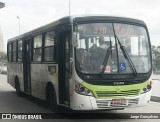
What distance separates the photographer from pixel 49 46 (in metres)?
12.6

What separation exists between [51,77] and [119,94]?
2.77m

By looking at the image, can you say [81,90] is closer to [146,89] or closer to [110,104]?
[110,104]

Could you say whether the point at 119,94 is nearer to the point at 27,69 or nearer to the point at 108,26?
the point at 108,26

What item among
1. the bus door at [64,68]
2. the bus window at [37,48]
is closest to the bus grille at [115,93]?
the bus door at [64,68]

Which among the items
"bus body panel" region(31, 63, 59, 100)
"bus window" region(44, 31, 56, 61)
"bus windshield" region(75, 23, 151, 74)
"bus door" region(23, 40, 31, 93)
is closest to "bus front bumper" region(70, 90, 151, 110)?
"bus windshield" region(75, 23, 151, 74)

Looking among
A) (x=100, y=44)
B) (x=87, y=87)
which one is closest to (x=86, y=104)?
(x=87, y=87)

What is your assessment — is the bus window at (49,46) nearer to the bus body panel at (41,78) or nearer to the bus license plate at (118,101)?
the bus body panel at (41,78)

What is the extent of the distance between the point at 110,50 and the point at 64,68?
157 centimetres

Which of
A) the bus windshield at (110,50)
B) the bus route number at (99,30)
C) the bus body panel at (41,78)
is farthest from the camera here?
the bus body panel at (41,78)

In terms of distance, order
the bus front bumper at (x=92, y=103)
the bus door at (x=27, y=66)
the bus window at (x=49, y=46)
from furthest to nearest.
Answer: the bus door at (x=27, y=66) → the bus window at (x=49, y=46) → the bus front bumper at (x=92, y=103)

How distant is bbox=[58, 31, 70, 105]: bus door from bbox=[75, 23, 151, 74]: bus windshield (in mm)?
771

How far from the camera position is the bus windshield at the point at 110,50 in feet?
33.8

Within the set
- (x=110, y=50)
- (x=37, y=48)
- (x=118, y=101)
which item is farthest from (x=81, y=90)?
(x=37, y=48)

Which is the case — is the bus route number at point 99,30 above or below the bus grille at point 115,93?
above
